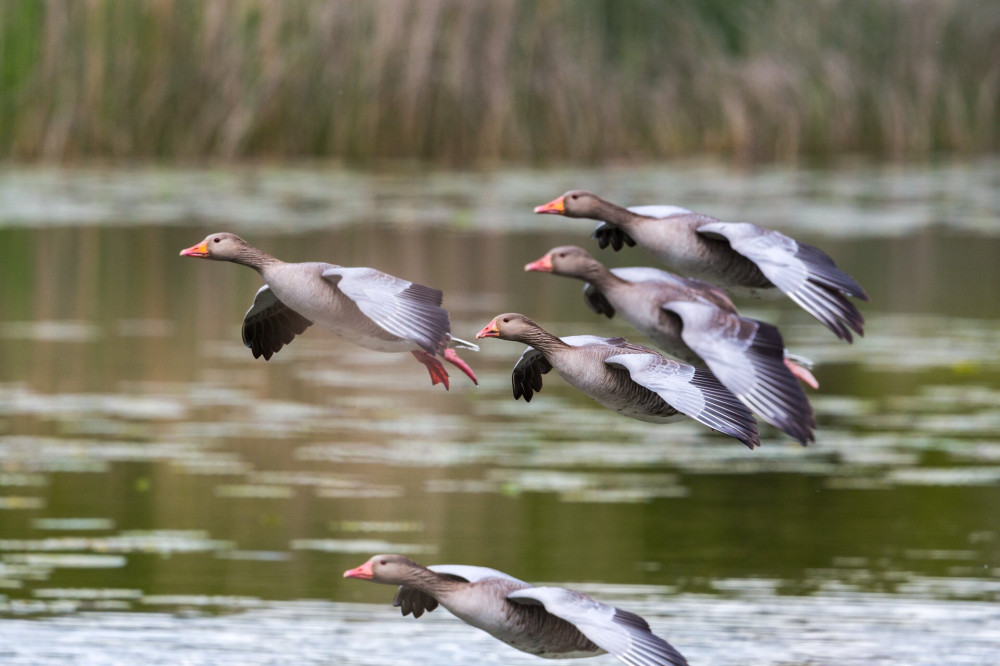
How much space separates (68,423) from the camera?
45.6ft

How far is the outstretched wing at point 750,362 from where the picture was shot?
167 inches

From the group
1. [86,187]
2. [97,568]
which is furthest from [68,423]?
[86,187]

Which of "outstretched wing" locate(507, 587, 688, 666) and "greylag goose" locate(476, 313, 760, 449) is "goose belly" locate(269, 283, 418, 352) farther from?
"outstretched wing" locate(507, 587, 688, 666)

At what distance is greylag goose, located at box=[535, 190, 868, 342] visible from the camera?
15.2 ft

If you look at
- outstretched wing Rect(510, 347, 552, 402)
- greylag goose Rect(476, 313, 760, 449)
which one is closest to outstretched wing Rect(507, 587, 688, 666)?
greylag goose Rect(476, 313, 760, 449)

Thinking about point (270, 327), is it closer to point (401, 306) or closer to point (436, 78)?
point (401, 306)

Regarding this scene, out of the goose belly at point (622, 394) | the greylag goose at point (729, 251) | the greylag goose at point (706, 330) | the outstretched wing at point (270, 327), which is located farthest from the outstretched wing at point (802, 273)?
the outstretched wing at point (270, 327)

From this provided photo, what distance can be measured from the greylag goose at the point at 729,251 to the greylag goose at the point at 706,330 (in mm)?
71

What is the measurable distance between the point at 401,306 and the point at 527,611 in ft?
2.69

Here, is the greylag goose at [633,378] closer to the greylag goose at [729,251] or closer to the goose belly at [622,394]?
the goose belly at [622,394]

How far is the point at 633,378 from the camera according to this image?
467cm

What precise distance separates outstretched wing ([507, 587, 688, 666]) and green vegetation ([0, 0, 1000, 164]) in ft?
79.5

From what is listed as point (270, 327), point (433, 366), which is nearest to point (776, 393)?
point (433, 366)

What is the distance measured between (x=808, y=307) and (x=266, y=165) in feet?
87.7
